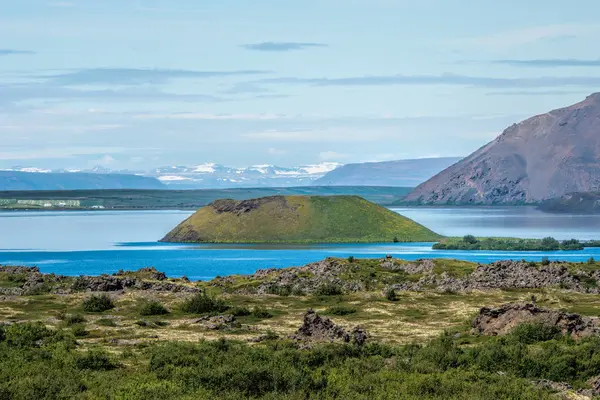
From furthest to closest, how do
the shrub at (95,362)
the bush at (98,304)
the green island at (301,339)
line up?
the bush at (98,304)
the shrub at (95,362)
the green island at (301,339)

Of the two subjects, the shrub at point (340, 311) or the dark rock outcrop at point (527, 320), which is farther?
the shrub at point (340, 311)

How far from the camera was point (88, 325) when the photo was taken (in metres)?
68.2

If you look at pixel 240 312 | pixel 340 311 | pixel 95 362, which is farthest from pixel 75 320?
pixel 95 362

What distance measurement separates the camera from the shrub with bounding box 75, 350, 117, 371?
50438 millimetres

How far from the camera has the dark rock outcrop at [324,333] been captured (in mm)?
58219

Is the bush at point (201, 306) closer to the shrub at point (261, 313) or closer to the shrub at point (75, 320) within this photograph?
the shrub at point (261, 313)

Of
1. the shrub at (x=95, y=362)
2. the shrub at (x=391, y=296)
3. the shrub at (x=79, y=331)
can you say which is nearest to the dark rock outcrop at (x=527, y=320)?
the shrub at (x=391, y=296)

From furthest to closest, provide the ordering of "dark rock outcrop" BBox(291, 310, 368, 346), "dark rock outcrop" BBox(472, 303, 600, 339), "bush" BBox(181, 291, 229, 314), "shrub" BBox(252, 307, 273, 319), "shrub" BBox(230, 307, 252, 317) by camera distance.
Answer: "bush" BBox(181, 291, 229, 314)
"shrub" BBox(230, 307, 252, 317)
"shrub" BBox(252, 307, 273, 319)
"dark rock outcrop" BBox(472, 303, 600, 339)
"dark rock outcrop" BBox(291, 310, 368, 346)

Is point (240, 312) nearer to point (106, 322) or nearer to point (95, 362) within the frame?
point (106, 322)

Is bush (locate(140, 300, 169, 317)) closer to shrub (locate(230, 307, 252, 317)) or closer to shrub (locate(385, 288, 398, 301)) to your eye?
shrub (locate(230, 307, 252, 317))

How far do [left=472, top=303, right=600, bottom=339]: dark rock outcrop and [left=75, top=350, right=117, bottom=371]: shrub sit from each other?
921 inches

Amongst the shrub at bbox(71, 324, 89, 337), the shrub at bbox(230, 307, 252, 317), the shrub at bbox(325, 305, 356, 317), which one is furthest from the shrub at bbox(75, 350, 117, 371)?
the shrub at bbox(325, 305, 356, 317)

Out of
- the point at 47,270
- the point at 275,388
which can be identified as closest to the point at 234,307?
the point at 275,388

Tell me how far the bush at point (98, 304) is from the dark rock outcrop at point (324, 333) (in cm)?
2197
